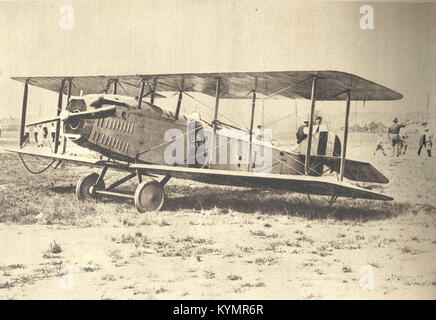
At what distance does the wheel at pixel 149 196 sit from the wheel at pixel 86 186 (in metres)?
1.36

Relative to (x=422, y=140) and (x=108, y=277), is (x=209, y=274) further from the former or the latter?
(x=422, y=140)

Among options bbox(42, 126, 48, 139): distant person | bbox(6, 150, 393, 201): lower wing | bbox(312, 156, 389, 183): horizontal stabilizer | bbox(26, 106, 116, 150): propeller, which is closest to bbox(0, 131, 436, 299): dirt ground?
bbox(312, 156, 389, 183): horizontal stabilizer

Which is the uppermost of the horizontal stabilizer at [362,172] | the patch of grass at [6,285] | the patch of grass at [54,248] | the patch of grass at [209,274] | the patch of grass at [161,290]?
the horizontal stabilizer at [362,172]

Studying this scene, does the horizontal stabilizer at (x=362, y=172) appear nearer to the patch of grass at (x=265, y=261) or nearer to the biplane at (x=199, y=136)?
the biplane at (x=199, y=136)

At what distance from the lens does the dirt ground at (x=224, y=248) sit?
4109mm

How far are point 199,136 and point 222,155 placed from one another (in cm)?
61

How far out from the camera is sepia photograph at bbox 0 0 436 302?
427 centimetres

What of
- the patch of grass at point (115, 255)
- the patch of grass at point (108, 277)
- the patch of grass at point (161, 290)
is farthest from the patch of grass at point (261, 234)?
the patch of grass at point (108, 277)

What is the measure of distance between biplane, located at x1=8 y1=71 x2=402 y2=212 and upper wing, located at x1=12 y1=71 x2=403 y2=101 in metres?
0.02

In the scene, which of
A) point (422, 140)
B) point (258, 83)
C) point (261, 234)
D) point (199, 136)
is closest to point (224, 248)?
point (261, 234)

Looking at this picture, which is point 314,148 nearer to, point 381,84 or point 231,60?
point 381,84

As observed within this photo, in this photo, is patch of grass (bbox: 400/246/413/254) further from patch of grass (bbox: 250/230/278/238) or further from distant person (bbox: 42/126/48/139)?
distant person (bbox: 42/126/48/139)
